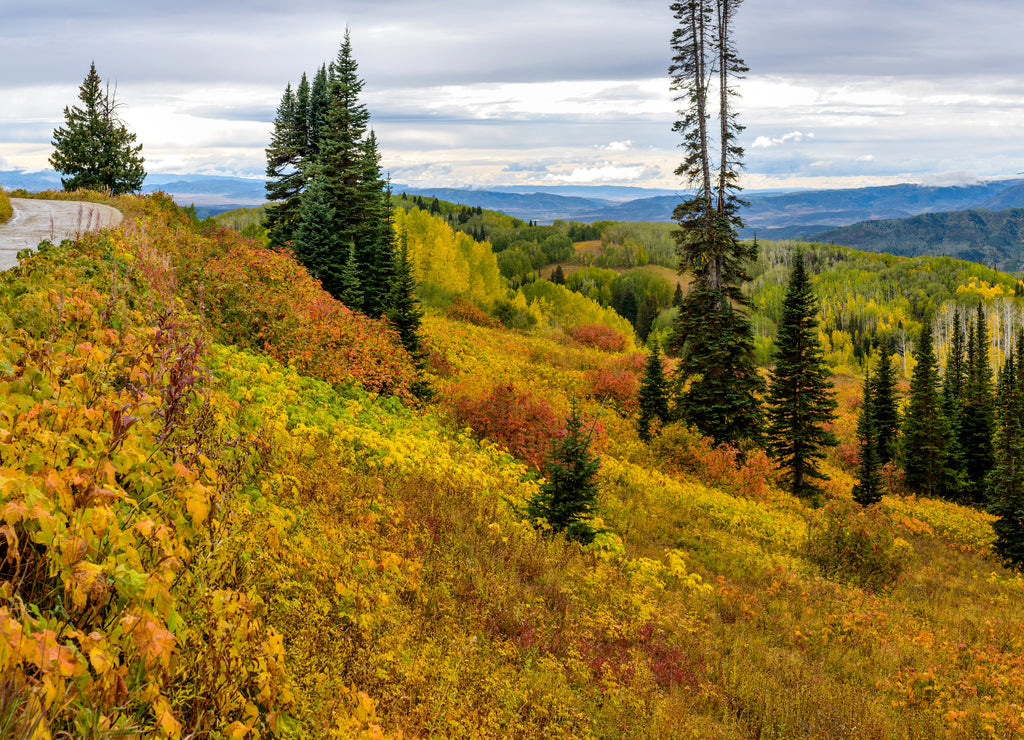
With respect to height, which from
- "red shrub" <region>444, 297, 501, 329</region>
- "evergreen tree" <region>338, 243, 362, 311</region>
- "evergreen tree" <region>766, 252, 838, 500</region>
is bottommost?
"evergreen tree" <region>766, 252, 838, 500</region>

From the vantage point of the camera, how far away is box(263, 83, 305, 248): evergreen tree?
1308 inches

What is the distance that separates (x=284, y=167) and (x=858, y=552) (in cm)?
3373

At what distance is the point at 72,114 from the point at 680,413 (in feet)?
134

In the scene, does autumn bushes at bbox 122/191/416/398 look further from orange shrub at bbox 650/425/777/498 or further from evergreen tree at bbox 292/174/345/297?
orange shrub at bbox 650/425/777/498

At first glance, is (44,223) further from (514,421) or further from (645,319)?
(645,319)

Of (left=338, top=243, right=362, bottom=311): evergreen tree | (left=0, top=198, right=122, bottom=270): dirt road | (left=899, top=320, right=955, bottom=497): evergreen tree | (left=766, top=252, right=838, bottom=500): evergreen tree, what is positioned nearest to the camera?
(left=0, top=198, right=122, bottom=270): dirt road

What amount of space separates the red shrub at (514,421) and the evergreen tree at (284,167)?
2159cm

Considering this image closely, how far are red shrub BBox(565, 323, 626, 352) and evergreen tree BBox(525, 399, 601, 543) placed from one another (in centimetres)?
3475

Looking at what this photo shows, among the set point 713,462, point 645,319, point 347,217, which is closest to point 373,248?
point 347,217

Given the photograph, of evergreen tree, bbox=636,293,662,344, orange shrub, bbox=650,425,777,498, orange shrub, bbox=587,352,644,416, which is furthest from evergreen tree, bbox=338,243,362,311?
evergreen tree, bbox=636,293,662,344

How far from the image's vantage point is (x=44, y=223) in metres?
16.7

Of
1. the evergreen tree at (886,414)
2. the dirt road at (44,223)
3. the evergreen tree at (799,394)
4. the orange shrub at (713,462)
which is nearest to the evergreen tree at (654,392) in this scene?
the orange shrub at (713,462)

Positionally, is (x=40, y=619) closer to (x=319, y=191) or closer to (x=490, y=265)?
(x=319, y=191)

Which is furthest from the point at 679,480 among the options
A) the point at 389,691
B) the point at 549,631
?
the point at 389,691
